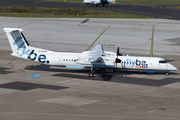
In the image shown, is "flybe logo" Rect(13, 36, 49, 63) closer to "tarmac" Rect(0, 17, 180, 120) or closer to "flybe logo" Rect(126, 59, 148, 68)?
"tarmac" Rect(0, 17, 180, 120)

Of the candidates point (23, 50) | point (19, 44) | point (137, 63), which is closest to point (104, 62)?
point (137, 63)

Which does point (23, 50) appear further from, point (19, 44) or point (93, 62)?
point (93, 62)

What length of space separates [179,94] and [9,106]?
1757 cm

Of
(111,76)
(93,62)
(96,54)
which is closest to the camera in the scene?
(96,54)

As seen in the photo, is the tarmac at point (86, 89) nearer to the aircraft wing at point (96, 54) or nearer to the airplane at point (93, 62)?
the airplane at point (93, 62)

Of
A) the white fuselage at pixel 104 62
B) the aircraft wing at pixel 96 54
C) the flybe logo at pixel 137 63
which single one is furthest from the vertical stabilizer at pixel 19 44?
the flybe logo at pixel 137 63

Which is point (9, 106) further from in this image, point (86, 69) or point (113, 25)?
point (113, 25)

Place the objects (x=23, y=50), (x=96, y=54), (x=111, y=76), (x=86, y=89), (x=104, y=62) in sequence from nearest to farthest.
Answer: (x=86, y=89)
(x=96, y=54)
(x=104, y=62)
(x=111, y=76)
(x=23, y=50)

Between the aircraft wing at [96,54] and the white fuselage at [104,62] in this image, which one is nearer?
the aircraft wing at [96,54]

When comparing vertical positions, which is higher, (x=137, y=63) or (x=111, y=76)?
(x=137, y=63)

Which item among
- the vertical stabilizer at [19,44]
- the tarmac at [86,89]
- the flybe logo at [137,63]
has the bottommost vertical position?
the tarmac at [86,89]

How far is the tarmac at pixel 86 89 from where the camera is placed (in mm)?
25062

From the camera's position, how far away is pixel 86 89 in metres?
32.2

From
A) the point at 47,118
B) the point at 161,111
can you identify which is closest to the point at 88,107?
the point at 47,118
